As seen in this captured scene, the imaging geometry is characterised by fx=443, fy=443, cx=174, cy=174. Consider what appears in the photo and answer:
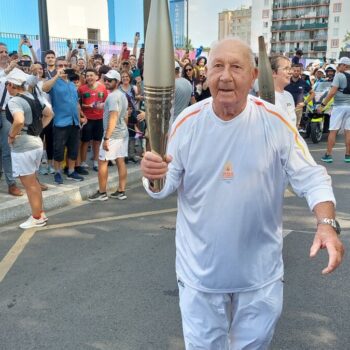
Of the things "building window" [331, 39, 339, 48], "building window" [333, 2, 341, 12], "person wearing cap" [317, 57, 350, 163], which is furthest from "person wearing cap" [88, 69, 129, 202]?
"building window" [333, 2, 341, 12]

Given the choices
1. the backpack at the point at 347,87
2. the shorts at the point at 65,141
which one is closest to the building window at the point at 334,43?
the backpack at the point at 347,87

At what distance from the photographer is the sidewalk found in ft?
18.3

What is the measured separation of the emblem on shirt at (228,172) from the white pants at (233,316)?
1.80ft

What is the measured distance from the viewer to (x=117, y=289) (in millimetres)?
3732

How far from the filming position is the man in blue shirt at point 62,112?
6809 mm

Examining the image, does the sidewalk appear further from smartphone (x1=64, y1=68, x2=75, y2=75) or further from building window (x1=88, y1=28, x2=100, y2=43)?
building window (x1=88, y1=28, x2=100, y2=43)

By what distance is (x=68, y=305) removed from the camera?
3469mm

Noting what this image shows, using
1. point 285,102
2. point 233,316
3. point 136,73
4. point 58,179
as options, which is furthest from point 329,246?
point 136,73

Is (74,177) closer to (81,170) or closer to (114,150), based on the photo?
(81,170)

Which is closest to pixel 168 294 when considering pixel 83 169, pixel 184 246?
pixel 184 246

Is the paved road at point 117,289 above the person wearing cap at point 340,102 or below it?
below

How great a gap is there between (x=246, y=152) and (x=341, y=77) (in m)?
7.36

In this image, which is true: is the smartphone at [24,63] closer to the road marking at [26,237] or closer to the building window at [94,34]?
the road marking at [26,237]

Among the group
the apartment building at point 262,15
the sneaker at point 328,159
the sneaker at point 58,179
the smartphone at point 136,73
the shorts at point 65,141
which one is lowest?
the sneaker at point 328,159
